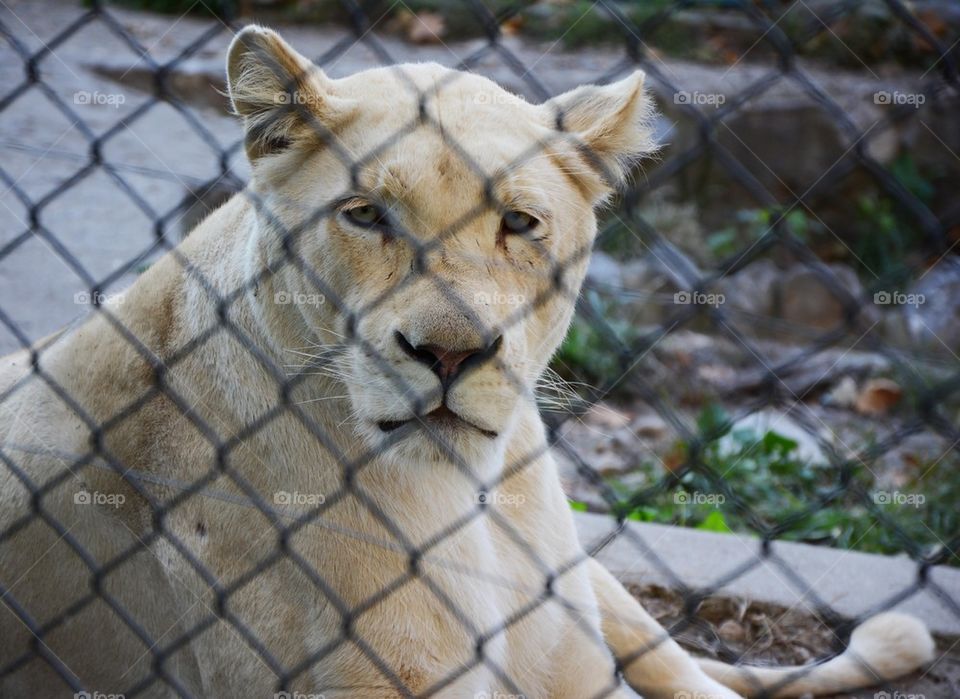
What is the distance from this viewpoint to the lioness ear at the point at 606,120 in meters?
2.45

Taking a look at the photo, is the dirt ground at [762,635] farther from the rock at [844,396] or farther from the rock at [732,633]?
the rock at [844,396]

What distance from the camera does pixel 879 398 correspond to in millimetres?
6273

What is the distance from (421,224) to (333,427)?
21.0 inches

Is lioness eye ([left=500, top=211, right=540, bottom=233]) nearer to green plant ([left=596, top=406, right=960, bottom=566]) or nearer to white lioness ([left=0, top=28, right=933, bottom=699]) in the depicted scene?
white lioness ([left=0, top=28, right=933, bottom=699])

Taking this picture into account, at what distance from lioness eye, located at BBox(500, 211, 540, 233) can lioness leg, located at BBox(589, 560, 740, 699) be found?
121cm

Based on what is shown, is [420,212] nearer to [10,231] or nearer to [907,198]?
[907,198]

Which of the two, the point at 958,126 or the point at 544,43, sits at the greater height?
the point at 544,43

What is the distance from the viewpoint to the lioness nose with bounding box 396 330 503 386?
2.06 metres

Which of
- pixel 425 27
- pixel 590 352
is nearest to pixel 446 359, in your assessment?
pixel 590 352

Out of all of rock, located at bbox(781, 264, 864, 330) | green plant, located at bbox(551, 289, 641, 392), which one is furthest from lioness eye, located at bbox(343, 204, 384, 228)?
rock, located at bbox(781, 264, 864, 330)

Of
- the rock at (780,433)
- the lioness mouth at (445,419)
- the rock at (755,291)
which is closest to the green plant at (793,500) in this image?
the rock at (780,433)

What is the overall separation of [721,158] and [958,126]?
8.38 metres

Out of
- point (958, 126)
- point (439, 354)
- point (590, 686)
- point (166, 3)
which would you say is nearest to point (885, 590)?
point (590, 686)

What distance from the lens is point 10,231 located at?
6141mm
